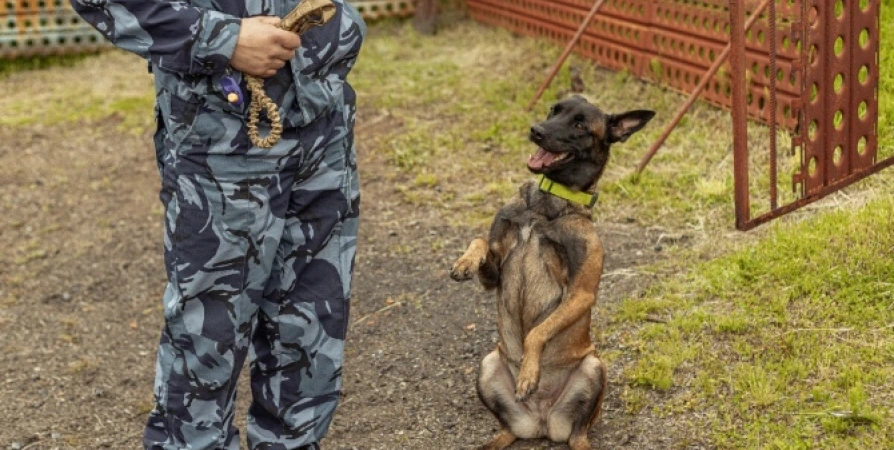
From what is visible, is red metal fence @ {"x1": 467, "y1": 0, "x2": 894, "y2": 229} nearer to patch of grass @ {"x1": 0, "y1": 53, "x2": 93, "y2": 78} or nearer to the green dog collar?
the green dog collar

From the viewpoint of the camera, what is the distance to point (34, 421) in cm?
497

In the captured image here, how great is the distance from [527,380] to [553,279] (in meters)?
0.44

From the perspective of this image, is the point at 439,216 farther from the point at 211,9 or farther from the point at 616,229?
the point at 211,9

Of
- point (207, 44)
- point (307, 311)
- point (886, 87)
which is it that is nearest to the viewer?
point (207, 44)

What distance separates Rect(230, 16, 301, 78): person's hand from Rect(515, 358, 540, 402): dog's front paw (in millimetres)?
1481

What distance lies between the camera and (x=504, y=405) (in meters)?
4.31

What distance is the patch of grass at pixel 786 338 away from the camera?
13.6 ft

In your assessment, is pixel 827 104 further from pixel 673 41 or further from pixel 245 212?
pixel 673 41

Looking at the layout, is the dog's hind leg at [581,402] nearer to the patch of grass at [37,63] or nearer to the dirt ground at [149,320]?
the dirt ground at [149,320]

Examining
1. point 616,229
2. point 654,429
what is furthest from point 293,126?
point 616,229

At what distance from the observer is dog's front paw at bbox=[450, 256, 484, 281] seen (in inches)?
159

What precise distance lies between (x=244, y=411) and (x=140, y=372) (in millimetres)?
799

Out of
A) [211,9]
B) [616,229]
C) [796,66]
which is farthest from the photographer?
[616,229]

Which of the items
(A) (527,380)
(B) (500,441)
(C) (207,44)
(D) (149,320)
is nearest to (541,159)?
(A) (527,380)
